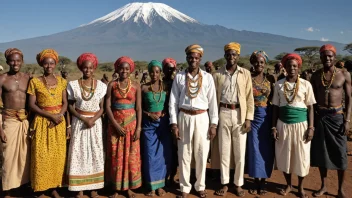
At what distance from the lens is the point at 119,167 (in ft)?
14.2

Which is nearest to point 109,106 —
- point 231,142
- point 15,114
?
point 15,114

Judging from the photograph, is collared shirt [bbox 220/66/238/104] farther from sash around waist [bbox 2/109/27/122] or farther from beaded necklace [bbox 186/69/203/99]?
sash around waist [bbox 2/109/27/122]

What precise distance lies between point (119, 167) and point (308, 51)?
49028 millimetres

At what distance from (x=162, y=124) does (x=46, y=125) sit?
1.63m

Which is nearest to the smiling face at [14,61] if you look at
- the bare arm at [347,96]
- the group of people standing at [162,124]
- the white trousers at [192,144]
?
the group of people standing at [162,124]

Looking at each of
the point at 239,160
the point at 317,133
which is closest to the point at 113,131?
the point at 239,160

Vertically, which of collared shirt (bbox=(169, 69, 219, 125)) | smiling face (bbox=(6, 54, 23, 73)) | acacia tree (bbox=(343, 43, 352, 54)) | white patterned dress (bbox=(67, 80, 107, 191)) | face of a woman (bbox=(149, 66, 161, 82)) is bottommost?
white patterned dress (bbox=(67, 80, 107, 191))

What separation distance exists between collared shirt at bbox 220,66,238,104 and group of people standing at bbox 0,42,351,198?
0.05 feet

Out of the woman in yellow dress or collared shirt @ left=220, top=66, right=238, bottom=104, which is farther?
collared shirt @ left=220, top=66, right=238, bottom=104

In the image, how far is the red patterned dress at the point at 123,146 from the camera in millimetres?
4320

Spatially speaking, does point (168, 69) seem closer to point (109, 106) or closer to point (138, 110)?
point (138, 110)

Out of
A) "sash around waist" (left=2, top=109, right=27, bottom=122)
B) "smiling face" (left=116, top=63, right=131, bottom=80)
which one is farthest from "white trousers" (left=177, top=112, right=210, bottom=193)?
"sash around waist" (left=2, top=109, right=27, bottom=122)

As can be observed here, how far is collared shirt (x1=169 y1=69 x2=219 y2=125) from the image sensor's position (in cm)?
429

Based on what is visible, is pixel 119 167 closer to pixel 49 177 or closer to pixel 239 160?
pixel 49 177
